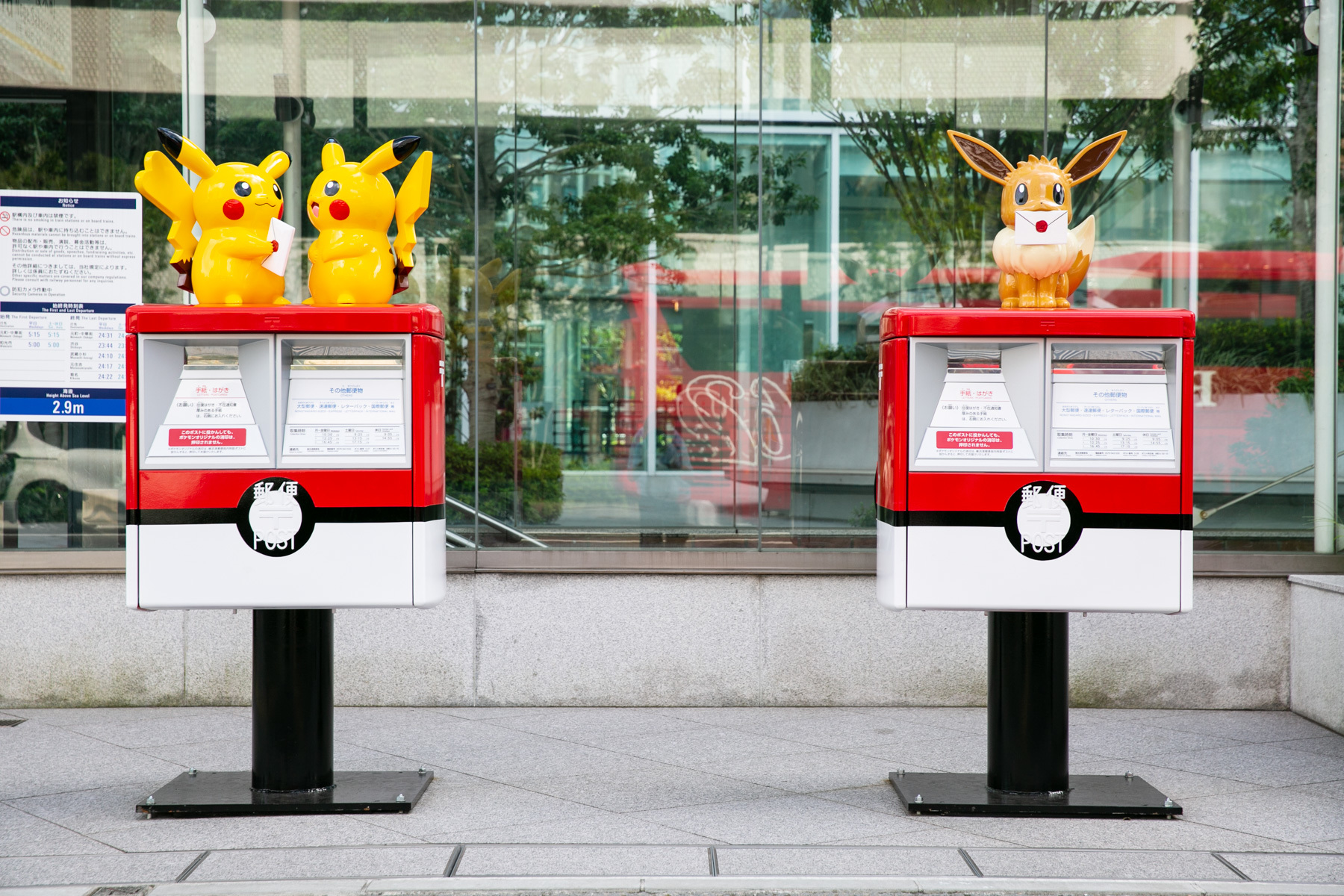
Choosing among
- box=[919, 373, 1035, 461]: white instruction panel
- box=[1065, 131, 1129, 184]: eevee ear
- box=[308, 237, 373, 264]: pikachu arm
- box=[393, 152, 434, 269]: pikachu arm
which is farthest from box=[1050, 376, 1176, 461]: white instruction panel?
box=[308, 237, 373, 264]: pikachu arm

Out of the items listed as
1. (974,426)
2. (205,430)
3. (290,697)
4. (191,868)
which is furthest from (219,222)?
(974,426)

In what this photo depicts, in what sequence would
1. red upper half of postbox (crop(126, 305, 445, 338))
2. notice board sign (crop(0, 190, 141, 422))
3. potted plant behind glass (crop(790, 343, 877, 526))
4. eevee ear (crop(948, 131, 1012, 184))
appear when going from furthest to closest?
potted plant behind glass (crop(790, 343, 877, 526)) < notice board sign (crop(0, 190, 141, 422)) < eevee ear (crop(948, 131, 1012, 184)) < red upper half of postbox (crop(126, 305, 445, 338))

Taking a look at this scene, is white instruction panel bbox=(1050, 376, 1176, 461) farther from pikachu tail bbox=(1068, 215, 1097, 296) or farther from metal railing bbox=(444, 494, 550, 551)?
metal railing bbox=(444, 494, 550, 551)

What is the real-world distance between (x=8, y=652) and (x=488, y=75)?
4620 mm

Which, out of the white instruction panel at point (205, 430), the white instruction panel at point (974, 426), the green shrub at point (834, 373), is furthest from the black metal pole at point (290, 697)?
the green shrub at point (834, 373)

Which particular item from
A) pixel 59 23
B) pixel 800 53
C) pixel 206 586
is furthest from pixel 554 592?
pixel 59 23

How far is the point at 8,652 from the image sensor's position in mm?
7109

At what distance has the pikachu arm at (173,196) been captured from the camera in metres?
4.72

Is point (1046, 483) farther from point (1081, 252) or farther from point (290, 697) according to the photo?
point (290, 697)

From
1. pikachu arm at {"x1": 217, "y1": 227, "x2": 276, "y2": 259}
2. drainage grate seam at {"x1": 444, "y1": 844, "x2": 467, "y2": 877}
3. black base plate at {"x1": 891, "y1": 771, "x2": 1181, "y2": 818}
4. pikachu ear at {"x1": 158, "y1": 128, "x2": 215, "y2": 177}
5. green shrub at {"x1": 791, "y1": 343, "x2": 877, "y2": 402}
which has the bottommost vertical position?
drainage grate seam at {"x1": 444, "y1": 844, "x2": 467, "y2": 877}

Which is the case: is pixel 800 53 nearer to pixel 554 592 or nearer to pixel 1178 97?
pixel 1178 97

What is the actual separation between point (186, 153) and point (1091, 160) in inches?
147

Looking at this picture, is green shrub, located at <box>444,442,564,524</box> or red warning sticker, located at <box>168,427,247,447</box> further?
green shrub, located at <box>444,442,564,524</box>

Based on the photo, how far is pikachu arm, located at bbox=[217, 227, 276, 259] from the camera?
474cm
